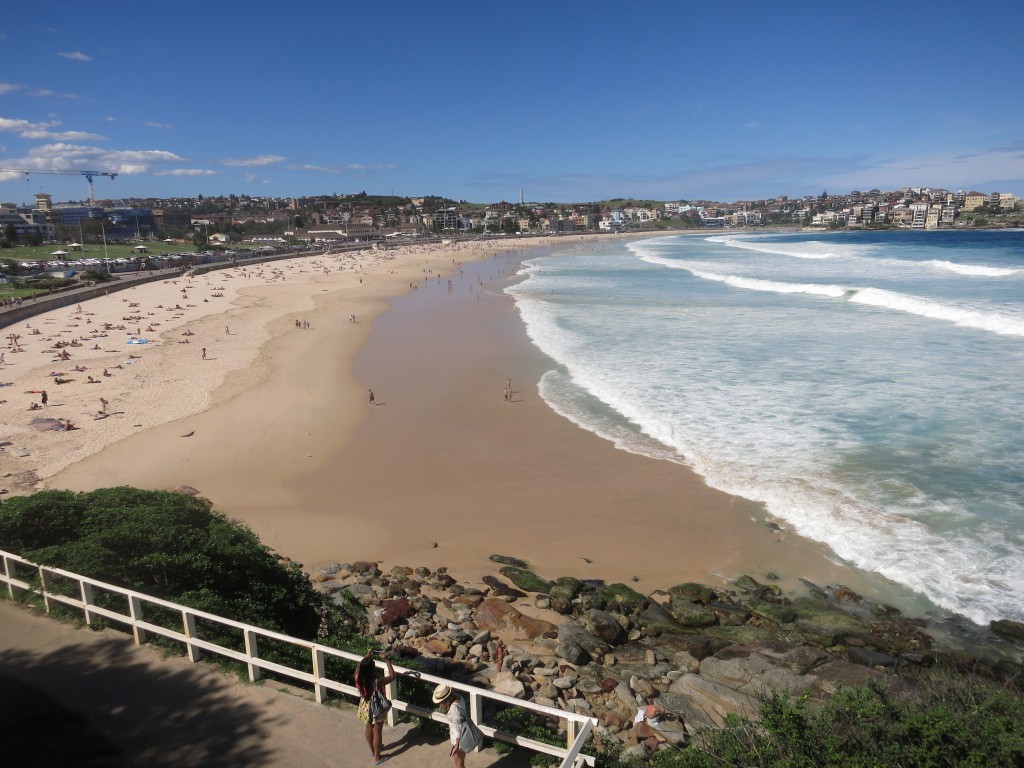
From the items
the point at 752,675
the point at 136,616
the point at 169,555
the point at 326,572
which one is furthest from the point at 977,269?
the point at 136,616

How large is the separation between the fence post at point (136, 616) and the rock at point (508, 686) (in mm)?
3591

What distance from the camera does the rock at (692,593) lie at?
30.8 feet

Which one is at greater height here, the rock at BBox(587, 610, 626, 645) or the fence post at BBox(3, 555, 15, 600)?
the fence post at BBox(3, 555, 15, 600)

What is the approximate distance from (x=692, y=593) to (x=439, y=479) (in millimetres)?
6003

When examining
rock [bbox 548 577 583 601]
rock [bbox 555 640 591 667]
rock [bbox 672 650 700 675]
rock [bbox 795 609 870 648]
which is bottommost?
rock [bbox 795 609 870 648]

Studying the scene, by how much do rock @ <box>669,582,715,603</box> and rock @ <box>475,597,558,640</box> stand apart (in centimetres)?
208

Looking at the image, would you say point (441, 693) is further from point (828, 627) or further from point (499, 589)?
point (828, 627)

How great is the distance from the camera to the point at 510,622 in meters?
8.72

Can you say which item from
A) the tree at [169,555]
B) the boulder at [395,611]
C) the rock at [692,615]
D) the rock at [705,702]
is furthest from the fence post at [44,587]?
the rock at [692,615]

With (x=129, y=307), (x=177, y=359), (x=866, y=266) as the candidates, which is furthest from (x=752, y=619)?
(x=866, y=266)

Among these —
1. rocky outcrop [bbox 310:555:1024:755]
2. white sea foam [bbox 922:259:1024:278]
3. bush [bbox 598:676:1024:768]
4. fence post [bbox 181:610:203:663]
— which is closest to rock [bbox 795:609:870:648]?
rocky outcrop [bbox 310:555:1024:755]

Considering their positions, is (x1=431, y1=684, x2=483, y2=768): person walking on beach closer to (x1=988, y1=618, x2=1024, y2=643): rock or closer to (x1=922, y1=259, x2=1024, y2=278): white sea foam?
(x1=988, y1=618, x2=1024, y2=643): rock

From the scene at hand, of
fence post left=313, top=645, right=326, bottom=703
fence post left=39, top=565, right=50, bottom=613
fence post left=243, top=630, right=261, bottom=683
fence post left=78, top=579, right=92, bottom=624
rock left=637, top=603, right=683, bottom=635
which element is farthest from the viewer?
rock left=637, top=603, right=683, bottom=635

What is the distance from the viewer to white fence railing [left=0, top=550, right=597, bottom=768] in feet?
14.9
